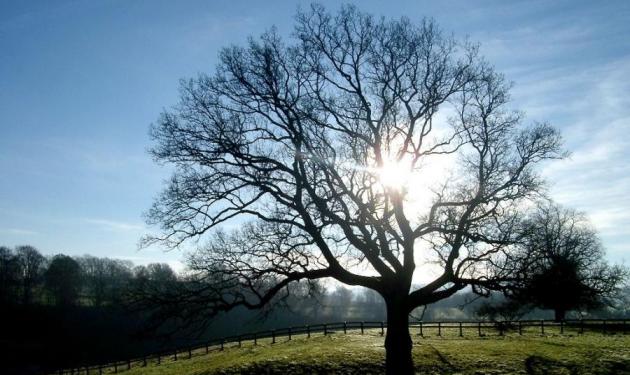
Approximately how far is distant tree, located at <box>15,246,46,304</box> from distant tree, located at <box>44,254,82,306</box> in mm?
5410

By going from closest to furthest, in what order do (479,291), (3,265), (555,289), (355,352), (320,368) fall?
1. (555,289)
2. (479,291)
3. (320,368)
4. (355,352)
5. (3,265)

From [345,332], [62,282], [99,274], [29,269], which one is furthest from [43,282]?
[345,332]

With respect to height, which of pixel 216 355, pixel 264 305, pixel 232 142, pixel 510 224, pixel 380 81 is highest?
pixel 380 81

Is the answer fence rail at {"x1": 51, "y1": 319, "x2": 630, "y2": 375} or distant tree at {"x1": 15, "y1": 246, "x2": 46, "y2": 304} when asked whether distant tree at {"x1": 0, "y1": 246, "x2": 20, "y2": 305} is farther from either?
fence rail at {"x1": 51, "y1": 319, "x2": 630, "y2": 375}

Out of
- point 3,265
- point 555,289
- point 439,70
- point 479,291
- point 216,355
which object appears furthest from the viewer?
point 3,265

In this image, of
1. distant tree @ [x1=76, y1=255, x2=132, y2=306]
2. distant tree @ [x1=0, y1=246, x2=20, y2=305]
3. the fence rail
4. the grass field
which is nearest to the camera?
the grass field

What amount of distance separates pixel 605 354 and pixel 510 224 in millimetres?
16973

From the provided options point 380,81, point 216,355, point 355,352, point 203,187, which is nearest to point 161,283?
point 203,187

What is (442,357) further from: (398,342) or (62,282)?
(62,282)

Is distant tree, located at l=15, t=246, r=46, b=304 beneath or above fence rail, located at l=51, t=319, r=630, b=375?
above

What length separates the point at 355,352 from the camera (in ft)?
92.6

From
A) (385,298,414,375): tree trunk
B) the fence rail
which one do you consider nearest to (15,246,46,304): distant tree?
the fence rail

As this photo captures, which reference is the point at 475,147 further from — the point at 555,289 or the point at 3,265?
the point at 3,265

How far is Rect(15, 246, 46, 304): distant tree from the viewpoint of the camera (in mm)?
109875
